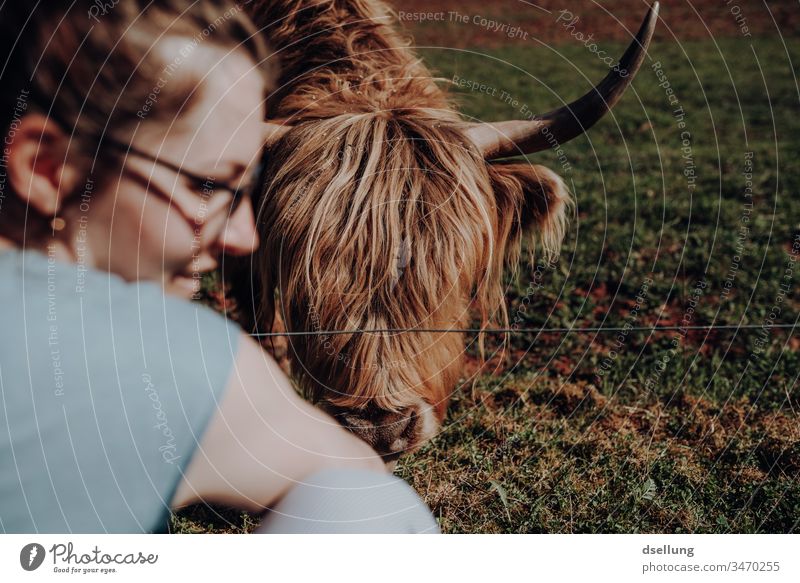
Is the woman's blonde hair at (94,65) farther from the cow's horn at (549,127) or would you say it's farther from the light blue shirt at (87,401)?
the cow's horn at (549,127)

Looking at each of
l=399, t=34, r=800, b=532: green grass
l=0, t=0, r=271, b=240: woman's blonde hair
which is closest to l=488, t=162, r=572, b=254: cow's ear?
l=399, t=34, r=800, b=532: green grass

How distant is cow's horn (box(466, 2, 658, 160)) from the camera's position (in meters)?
2.63

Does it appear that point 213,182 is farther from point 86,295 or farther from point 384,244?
point 384,244

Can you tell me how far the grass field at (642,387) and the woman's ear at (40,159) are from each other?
4.47 ft

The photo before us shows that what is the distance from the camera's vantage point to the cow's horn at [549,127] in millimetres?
2631

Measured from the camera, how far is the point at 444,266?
2473 mm

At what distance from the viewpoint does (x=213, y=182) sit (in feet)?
8.92

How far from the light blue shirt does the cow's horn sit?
4.28 ft

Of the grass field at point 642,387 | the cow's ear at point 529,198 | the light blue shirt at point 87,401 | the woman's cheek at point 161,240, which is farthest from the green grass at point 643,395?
the woman's cheek at point 161,240
